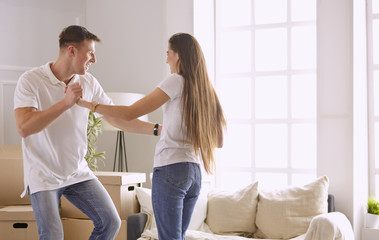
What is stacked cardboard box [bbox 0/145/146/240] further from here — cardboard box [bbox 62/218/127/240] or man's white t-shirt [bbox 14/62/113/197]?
man's white t-shirt [bbox 14/62/113/197]

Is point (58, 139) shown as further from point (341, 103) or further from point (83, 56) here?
point (341, 103)

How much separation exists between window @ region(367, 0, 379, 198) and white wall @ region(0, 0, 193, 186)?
1.58 meters

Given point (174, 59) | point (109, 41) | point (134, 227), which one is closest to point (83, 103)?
point (174, 59)

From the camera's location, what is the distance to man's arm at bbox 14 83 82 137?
2330mm

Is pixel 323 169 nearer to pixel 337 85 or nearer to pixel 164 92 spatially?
pixel 337 85

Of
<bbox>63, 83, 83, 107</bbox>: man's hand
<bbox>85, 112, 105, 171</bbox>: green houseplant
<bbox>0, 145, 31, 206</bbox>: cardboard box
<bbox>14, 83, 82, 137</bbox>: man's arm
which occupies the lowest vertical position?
<bbox>0, 145, 31, 206</bbox>: cardboard box

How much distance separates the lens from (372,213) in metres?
4.17

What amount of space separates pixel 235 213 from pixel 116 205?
92cm

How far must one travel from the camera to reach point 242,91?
189 inches

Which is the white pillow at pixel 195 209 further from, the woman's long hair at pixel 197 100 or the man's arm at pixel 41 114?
the man's arm at pixel 41 114

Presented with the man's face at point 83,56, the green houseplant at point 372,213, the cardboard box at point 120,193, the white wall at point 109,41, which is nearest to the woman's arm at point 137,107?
the man's face at point 83,56

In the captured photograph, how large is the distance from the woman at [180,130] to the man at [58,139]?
156mm

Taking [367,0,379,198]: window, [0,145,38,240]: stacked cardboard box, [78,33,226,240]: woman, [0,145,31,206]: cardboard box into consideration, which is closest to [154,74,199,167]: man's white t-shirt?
[78,33,226,240]: woman

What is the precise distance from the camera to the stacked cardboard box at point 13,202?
381 cm
